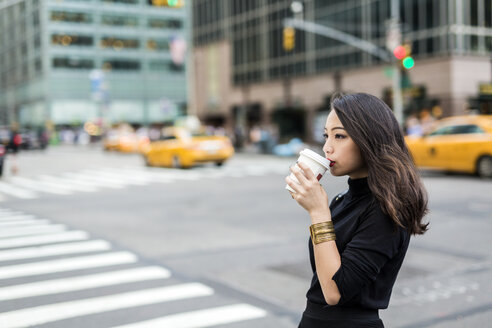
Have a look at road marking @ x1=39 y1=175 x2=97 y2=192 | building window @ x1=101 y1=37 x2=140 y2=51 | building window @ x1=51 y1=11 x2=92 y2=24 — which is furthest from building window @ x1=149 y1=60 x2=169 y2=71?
road marking @ x1=39 y1=175 x2=97 y2=192

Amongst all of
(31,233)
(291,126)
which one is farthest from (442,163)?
(291,126)

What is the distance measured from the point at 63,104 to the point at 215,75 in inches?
1234

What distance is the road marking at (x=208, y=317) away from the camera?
5.18 meters

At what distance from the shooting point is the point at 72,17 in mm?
81062

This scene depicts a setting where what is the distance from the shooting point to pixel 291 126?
51281 millimetres

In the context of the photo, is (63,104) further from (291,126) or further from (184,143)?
(184,143)

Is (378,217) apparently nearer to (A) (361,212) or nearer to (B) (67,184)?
(A) (361,212)

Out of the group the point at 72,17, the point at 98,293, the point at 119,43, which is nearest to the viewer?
the point at 98,293

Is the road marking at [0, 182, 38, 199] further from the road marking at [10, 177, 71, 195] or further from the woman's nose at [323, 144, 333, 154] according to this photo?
the woman's nose at [323, 144, 333, 154]

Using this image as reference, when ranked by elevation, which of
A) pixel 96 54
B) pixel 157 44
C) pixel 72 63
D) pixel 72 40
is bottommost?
pixel 72 63

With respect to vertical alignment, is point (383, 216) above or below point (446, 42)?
below

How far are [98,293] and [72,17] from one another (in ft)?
266

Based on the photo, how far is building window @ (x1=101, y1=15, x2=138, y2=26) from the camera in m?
84.1

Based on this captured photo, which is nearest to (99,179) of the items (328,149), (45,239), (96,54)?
(45,239)
